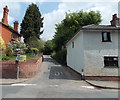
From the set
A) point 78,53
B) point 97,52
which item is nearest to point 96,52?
Result: point 97,52

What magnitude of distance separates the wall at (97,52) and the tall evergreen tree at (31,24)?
27.7 meters

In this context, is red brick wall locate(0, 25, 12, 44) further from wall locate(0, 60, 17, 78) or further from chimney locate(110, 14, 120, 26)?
chimney locate(110, 14, 120, 26)

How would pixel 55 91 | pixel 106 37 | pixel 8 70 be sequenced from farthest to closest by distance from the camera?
pixel 8 70 → pixel 106 37 → pixel 55 91

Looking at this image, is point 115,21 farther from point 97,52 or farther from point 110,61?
point 110,61

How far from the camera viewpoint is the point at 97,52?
1527 centimetres

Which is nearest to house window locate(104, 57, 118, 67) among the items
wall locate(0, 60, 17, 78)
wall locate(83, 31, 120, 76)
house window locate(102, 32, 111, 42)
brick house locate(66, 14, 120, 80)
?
brick house locate(66, 14, 120, 80)

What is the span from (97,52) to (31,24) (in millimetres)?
30645

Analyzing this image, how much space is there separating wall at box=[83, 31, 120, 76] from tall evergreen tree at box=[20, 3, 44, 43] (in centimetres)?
2772

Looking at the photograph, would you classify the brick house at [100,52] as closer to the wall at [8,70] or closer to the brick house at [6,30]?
the wall at [8,70]

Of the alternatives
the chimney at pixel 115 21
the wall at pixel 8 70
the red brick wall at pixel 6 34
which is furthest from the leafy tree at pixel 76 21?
the wall at pixel 8 70

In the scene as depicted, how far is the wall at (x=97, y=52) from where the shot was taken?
1506 centimetres

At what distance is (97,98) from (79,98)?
3.36ft

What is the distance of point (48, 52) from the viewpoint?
7744cm

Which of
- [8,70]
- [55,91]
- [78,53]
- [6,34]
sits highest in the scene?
[6,34]
